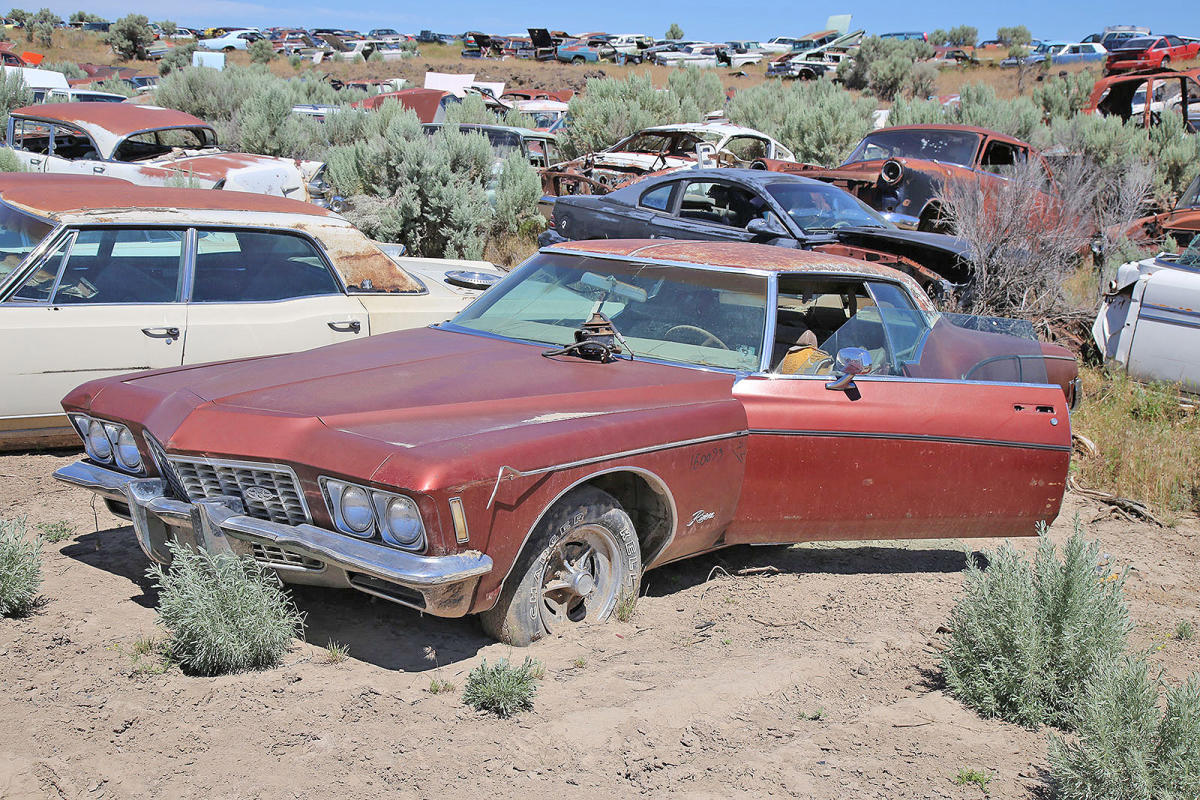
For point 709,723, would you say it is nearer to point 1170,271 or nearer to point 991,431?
point 991,431

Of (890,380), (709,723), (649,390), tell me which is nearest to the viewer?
(709,723)

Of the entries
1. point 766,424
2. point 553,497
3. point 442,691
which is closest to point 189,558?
point 442,691

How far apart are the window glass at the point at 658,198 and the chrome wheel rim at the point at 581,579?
708cm

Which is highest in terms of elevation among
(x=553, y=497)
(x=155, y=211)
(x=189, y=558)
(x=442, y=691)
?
(x=155, y=211)

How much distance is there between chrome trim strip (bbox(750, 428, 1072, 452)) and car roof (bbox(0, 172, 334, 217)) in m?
3.61

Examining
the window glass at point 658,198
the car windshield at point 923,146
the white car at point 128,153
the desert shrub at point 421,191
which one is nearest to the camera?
the window glass at point 658,198

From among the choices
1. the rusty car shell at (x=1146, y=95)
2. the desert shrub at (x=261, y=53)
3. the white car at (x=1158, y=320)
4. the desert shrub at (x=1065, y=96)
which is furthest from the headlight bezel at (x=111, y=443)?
the desert shrub at (x=261, y=53)

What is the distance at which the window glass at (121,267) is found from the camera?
570cm

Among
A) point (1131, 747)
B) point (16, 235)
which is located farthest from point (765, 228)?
point (1131, 747)

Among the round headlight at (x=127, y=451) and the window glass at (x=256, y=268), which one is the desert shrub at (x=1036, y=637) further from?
the window glass at (x=256, y=268)

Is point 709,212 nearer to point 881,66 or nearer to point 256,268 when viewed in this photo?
point 256,268

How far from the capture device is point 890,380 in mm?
4707

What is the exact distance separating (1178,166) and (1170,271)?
1101 cm

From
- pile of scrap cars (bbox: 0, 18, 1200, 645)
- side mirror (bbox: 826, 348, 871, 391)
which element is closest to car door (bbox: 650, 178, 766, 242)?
pile of scrap cars (bbox: 0, 18, 1200, 645)
